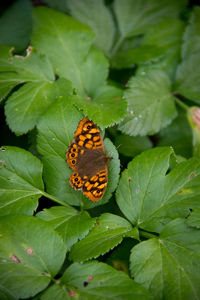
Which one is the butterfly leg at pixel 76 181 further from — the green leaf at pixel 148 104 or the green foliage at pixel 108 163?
the green leaf at pixel 148 104

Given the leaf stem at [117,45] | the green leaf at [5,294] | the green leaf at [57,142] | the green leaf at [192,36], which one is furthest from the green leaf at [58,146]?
the green leaf at [192,36]

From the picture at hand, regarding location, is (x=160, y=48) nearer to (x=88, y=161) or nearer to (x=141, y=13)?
(x=141, y=13)

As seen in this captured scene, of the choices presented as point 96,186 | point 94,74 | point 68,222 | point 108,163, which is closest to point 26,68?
point 94,74

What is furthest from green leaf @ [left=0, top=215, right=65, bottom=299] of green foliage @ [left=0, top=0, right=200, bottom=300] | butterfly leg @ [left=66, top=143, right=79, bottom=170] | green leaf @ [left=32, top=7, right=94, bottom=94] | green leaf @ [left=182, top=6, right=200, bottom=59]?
green leaf @ [left=182, top=6, right=200, bottom=59]

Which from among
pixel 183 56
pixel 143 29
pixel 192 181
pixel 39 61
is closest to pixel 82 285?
pixel 192 181

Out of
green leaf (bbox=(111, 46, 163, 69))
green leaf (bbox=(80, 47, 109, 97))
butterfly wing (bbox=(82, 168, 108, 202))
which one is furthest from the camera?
green leaf (bbox=(111, 46, 163, 69))

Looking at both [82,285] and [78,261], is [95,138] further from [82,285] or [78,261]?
[82,285]

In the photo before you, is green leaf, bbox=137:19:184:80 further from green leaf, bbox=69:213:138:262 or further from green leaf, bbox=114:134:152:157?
green leaf, bbox=69:213:138:262
